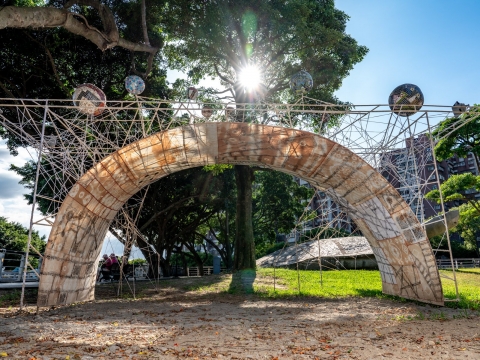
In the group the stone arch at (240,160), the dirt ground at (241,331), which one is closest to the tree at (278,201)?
the stone arch at (240,160)

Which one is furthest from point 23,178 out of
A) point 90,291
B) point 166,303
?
point 166,303

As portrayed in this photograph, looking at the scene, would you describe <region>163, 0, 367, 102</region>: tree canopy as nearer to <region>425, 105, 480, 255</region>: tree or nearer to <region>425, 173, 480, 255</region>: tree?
<region>425, 105, 480, 255</region>: tree

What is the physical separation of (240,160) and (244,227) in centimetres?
912

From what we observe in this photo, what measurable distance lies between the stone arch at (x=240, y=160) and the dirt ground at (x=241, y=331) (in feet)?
3.08

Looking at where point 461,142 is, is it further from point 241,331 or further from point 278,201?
point 241,331

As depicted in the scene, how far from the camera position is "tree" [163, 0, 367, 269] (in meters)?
17.5

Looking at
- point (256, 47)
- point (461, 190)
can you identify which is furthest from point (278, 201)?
point (256, 47)

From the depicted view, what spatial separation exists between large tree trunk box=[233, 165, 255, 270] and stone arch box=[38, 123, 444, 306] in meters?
9.16

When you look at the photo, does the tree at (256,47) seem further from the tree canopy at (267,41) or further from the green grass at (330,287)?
the green grass at (330,287)

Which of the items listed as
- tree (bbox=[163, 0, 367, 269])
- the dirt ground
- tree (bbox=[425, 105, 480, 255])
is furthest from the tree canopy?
the dirt ground

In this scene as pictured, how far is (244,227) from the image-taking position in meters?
20.1

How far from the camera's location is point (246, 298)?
12.5 metres

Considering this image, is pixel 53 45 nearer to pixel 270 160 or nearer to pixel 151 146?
pixel 151 146

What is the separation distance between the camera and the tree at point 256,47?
57.5ft
